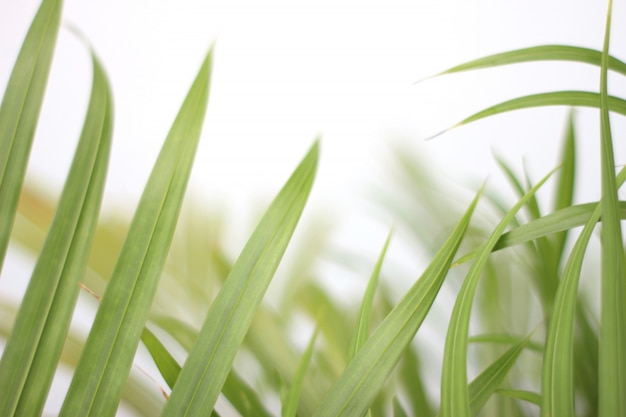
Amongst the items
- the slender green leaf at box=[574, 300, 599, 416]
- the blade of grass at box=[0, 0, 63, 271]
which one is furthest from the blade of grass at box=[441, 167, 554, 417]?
the slender green leaf at box=[574, 300, 599, 416]

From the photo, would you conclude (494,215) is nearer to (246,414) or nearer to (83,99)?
(246,414)

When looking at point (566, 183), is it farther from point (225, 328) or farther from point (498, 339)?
point (225, 328)

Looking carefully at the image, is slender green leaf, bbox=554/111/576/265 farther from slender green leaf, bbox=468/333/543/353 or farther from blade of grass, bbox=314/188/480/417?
blade of grass, bbox=314/188/480/417

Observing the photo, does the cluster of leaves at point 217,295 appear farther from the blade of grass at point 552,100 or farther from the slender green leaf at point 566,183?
the slender green leaf at point 566,183

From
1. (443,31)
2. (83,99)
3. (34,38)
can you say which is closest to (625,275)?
(34,38)

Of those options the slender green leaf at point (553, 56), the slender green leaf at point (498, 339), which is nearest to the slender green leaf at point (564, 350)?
the slender green leaf at point (553, 56)
